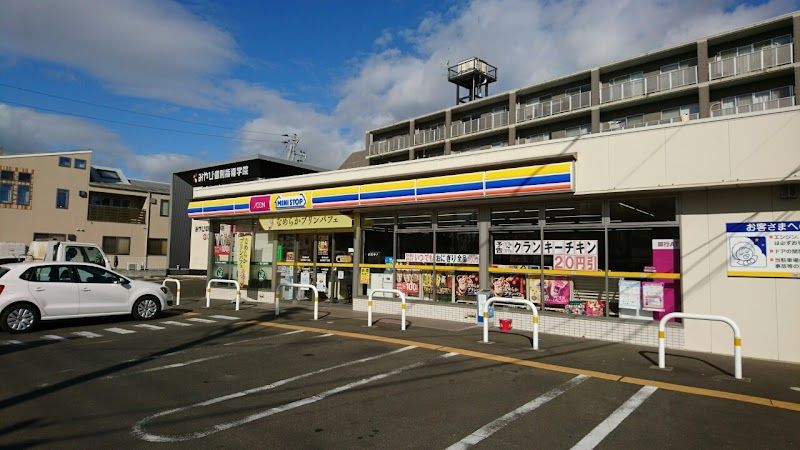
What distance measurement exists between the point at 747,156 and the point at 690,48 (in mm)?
25408

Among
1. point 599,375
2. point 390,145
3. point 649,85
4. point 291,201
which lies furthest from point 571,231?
point 390,145

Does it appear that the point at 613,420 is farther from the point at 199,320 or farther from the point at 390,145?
the point at 390,145

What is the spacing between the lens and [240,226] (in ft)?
61.1

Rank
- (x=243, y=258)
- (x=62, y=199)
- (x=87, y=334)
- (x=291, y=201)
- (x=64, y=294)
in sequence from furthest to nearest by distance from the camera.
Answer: (x=62, y=199) < (x=243, y=258) < (x=291, y=201) < (x=64, y=294) < (x=87, y=334)

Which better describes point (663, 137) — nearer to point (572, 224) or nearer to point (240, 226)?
point (572, 224)

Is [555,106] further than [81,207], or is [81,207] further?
[81,207]

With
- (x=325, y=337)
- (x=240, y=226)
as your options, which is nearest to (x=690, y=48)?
(x=240, y=226)

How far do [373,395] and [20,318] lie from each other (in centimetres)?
868

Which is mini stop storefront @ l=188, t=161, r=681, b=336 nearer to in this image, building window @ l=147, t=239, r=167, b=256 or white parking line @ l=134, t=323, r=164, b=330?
white parking line @ l=134, t=323, r=164, b=330

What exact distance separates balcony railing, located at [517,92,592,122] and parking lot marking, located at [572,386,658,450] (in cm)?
3137

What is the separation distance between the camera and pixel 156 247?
41.1 m

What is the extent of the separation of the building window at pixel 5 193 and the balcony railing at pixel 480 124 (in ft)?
109

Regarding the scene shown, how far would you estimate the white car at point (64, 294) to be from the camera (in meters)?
10.2

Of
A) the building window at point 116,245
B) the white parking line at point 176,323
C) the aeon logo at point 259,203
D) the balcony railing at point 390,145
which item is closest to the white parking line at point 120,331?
the white parking line at point 176,323
